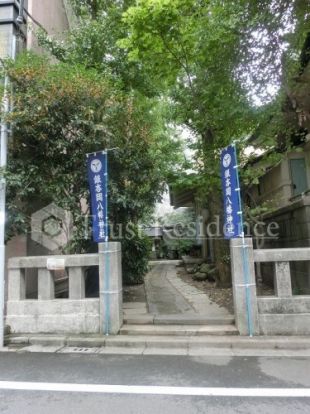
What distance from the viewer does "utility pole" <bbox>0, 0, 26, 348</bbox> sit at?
7.06 m

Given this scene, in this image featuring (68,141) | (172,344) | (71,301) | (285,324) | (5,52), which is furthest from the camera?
(5,52)

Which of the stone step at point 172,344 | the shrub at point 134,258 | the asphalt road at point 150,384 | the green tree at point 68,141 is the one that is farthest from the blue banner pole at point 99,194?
the shrub at point 134,258

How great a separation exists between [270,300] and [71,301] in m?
3.88

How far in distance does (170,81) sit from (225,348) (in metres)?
7.29

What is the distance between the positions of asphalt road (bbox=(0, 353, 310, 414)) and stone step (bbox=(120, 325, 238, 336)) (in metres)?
0.88

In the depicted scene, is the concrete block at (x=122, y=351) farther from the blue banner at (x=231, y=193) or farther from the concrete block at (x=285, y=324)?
the blue banner at (x=231, y=193)

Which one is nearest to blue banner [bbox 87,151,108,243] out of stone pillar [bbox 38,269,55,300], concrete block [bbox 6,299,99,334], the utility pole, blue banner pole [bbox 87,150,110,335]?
blue banner pole [bbox 87,150,110,335]

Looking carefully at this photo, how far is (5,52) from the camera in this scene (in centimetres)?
955

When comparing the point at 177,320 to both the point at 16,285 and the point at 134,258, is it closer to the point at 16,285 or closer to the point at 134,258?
the point at 16,285

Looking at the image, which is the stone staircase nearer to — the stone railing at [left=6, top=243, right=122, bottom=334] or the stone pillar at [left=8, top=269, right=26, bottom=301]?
the stone railing at [left=6, top=243, right=122, bottom=334]

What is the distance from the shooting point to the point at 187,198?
19.4m

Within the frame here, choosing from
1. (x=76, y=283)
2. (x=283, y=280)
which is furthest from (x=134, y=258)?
(x=283, y=280)

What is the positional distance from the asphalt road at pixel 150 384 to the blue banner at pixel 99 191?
2.39m

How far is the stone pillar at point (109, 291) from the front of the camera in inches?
278
